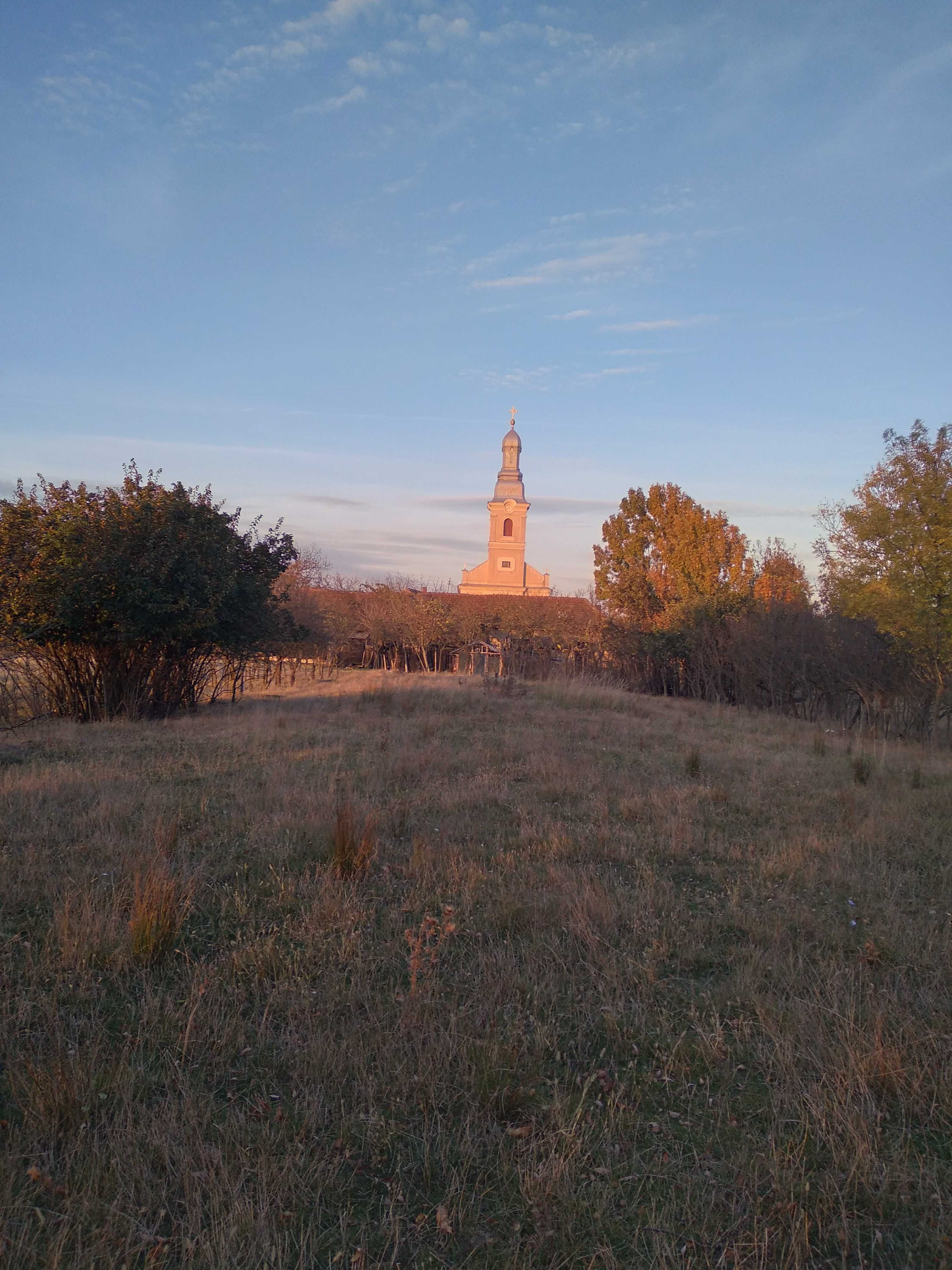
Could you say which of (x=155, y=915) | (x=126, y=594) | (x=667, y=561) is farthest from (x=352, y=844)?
(x=667, y=561)

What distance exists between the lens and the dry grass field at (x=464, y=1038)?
202 cm

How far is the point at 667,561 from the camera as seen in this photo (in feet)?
88.8

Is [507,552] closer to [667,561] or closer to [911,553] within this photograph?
[667,561]

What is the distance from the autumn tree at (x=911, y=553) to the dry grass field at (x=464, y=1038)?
867 cm

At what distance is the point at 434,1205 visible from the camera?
210 centimetres

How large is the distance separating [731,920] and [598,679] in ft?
70.8

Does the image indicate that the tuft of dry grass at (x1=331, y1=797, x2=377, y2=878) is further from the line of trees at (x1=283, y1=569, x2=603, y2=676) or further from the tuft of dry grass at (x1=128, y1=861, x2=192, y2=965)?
the line of trees at (x1=283, y1=569, x2=603, y2=676)

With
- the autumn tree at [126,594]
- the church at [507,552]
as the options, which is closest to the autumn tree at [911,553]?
the autumn tree at [126,594]

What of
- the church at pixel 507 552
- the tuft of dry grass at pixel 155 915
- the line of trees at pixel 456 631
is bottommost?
the tuft of dry grass at pixel 155 915

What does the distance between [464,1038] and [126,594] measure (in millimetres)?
10970

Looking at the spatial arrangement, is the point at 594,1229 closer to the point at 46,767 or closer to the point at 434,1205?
the point at 434,1205

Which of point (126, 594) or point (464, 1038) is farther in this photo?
point (126, 594)

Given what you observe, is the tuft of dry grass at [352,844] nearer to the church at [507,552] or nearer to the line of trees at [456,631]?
the line of trees at [456,631]

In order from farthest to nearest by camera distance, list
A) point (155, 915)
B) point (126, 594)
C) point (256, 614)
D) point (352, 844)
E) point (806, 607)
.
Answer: point (806, 607) → point (256, 614) → point (126, 594) → point (352, 844) → point (155, 915)
